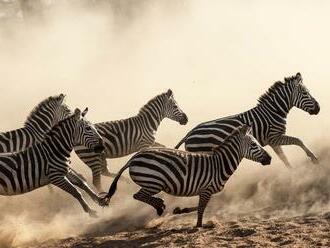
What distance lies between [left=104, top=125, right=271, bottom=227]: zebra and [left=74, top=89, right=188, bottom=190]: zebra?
3554mm

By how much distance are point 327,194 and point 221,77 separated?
1686cm

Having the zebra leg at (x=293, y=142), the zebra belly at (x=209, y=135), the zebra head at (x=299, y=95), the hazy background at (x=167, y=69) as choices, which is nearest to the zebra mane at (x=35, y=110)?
the hazy background at (x=167, y=69)

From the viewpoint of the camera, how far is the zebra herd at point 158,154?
380 inches

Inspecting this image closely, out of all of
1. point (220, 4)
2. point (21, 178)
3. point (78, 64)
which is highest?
point (220, 4)

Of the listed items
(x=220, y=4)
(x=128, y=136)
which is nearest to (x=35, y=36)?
(x=220, y=4)

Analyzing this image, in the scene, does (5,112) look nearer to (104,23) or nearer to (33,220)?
(33,220)

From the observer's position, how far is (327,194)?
11344 mm

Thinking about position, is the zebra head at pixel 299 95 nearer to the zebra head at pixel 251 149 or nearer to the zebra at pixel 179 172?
the zebra head at pixel 251 149

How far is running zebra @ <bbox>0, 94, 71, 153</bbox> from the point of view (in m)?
13.1

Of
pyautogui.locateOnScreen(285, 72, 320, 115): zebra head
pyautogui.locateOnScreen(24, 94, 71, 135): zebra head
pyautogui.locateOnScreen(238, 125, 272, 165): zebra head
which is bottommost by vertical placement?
pyautogui.locateOnScreen(238, 125, 272, 165): zebra head

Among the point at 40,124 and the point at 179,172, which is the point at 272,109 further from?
the point at 40,124

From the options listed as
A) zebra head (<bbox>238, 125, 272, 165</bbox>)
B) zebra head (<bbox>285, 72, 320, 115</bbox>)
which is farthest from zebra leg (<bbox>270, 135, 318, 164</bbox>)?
zebra head (<bbox>238, 125, 272, 165</bbox>)

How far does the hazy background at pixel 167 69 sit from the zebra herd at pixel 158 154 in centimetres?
98

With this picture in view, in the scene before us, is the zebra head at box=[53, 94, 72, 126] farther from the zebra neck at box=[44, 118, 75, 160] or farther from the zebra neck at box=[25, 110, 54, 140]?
the zebra neck at box=[44, 118, 75, 160]
